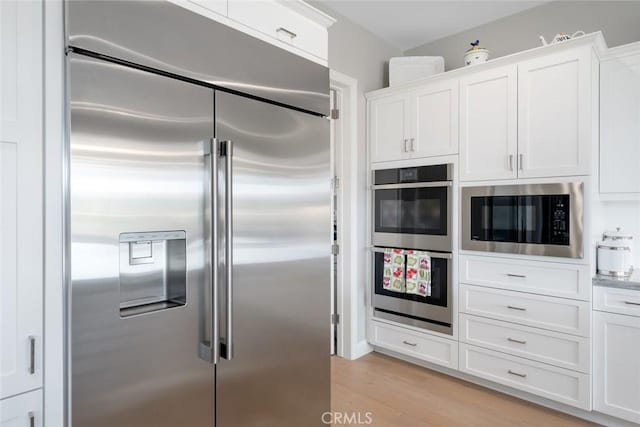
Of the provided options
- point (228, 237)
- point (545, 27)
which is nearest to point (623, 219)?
point (545, 27)

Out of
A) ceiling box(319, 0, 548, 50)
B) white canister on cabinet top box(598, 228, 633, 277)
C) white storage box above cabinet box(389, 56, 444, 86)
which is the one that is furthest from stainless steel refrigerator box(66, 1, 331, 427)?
white canister on cabinet top box(598, 228, 633, 277)

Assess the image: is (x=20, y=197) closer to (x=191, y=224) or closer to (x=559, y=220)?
(x=191, y=224)

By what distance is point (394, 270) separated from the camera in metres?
3.02

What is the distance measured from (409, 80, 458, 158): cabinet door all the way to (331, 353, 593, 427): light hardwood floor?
168 centimetres

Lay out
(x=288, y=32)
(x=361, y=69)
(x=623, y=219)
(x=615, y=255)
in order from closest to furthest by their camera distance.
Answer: (x=288, y=32)
(x=615, y=255)
(x=623, y=219)
(x=361, y=69)

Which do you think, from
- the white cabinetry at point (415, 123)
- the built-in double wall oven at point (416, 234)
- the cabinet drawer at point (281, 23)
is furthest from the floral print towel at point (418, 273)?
the cabinet drawer at point (281, 23)

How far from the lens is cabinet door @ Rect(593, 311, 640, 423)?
2.06 metres

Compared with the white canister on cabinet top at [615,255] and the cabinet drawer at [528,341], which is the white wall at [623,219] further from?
the cabinet drawer at [528,341]

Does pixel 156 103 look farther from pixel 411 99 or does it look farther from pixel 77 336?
pixel 411 99

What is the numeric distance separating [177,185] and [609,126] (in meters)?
2.55

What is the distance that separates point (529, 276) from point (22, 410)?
258 cm

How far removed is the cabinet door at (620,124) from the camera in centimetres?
228

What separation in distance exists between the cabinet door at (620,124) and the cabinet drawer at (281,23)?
1.82 metres

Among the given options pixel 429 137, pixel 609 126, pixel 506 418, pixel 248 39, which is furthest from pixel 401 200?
pixel 248 39
